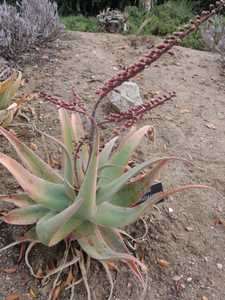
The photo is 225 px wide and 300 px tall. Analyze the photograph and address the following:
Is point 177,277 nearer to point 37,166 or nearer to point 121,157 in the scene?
point 121,157

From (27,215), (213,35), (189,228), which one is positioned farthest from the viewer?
(213,35)

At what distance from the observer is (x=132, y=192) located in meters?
2.39

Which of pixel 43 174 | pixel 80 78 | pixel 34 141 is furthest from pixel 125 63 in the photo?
pixel 43 174

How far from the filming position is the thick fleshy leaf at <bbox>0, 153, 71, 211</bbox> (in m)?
2.23

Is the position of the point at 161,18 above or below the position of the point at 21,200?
below

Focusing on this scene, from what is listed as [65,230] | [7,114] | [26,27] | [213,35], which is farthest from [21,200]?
[213,35]

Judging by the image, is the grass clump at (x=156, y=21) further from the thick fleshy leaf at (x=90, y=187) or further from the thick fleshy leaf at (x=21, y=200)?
the thick fleshy leaf at (x=90, y=187)

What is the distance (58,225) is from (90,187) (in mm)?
203

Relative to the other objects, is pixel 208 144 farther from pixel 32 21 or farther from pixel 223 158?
pixel 32 21

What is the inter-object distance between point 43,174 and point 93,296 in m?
0.61

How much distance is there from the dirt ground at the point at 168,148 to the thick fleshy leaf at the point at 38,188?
11.5 inches

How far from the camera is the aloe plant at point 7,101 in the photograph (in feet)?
10.0

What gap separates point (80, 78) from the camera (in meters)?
4.22

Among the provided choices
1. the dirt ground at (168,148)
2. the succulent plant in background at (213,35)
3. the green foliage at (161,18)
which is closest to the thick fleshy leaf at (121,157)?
the dirt ground at (168,148)
